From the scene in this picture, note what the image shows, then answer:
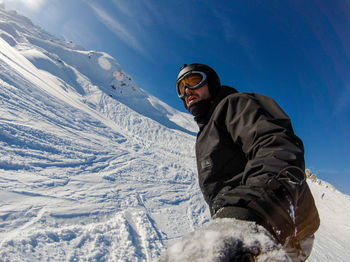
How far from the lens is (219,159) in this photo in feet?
5.13

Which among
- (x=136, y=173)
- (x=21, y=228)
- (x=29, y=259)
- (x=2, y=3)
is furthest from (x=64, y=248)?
(x=2, y=3)

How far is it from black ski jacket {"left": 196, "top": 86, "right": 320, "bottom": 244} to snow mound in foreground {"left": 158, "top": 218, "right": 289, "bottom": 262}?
3.4 inches

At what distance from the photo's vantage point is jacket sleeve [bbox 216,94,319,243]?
864 mm

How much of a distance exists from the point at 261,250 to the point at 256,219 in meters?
0.14

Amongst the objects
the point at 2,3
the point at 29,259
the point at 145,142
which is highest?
the point at 2,3

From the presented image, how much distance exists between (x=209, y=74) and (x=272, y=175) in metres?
1.72

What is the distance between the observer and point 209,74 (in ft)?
8.00

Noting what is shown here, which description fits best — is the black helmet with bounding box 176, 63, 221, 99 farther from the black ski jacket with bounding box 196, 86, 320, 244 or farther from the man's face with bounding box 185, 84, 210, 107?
the black ski jacket with bounding box 196, 86, 320, 244

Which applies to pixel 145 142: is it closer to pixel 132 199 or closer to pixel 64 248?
pixel 132 199

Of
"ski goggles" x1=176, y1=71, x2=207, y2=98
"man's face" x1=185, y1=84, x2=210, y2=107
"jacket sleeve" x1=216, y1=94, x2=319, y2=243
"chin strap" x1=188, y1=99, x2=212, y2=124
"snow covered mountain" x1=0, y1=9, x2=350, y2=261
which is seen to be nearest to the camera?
"jacket sleeve" x1=216, y1=94, x2=319, y2=243

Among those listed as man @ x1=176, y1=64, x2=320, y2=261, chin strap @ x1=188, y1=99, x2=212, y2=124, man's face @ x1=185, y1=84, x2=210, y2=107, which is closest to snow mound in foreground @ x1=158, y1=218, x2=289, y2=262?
man @ x1=176, y1=64, x2=320, y2=261

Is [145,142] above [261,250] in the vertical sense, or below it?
above

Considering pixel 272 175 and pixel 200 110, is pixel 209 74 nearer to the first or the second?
pixel 200 110

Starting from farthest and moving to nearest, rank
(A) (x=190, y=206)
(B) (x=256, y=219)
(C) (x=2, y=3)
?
(C) (x=2, y=3)
(A) (x=190, y=206)
(B) (x=256, y=219)
